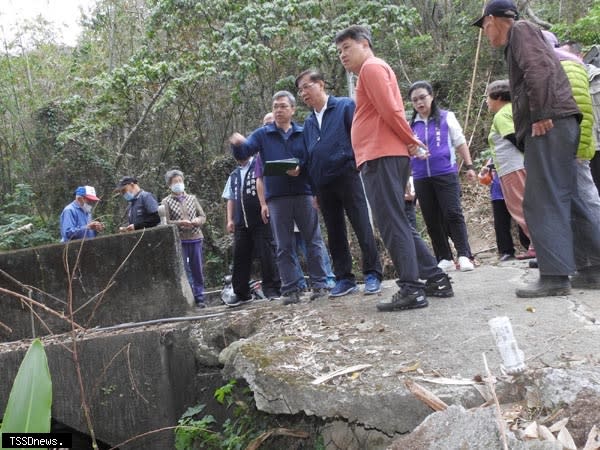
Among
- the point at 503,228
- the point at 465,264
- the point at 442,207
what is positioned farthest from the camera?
the point at 503,228

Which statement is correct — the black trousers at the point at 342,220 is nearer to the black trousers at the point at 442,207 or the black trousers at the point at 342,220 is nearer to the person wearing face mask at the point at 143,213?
the black trousers at the point at 442,207

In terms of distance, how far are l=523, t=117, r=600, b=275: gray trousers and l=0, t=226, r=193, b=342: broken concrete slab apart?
320cm

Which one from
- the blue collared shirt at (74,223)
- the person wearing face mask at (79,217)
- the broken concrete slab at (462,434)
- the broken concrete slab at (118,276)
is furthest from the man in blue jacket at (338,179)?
the blue collared shirt at (74,223)

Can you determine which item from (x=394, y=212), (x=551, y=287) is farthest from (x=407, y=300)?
(x=551, y=287)

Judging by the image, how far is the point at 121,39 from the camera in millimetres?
16297

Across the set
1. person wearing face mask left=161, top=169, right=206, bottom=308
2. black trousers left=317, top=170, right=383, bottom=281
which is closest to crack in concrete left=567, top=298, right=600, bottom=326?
black trousers left=317, top=170, right=383, bottom=281

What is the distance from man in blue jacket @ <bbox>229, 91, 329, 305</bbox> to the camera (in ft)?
16.7

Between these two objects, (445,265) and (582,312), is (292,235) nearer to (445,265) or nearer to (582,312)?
(445,265)

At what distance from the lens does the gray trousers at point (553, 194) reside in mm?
3727

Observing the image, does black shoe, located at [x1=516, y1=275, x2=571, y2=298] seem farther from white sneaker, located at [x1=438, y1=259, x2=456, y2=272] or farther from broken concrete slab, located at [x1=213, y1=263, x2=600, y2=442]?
white sneaker, located at [x1=438, y1=259, x2=456, y2=272]

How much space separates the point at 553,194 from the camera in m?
3.75

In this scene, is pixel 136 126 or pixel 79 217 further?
pixel 136 126

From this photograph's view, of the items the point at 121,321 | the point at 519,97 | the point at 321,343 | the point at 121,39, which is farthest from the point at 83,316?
the point at 121,39

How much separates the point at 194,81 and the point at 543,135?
31.2 ft
